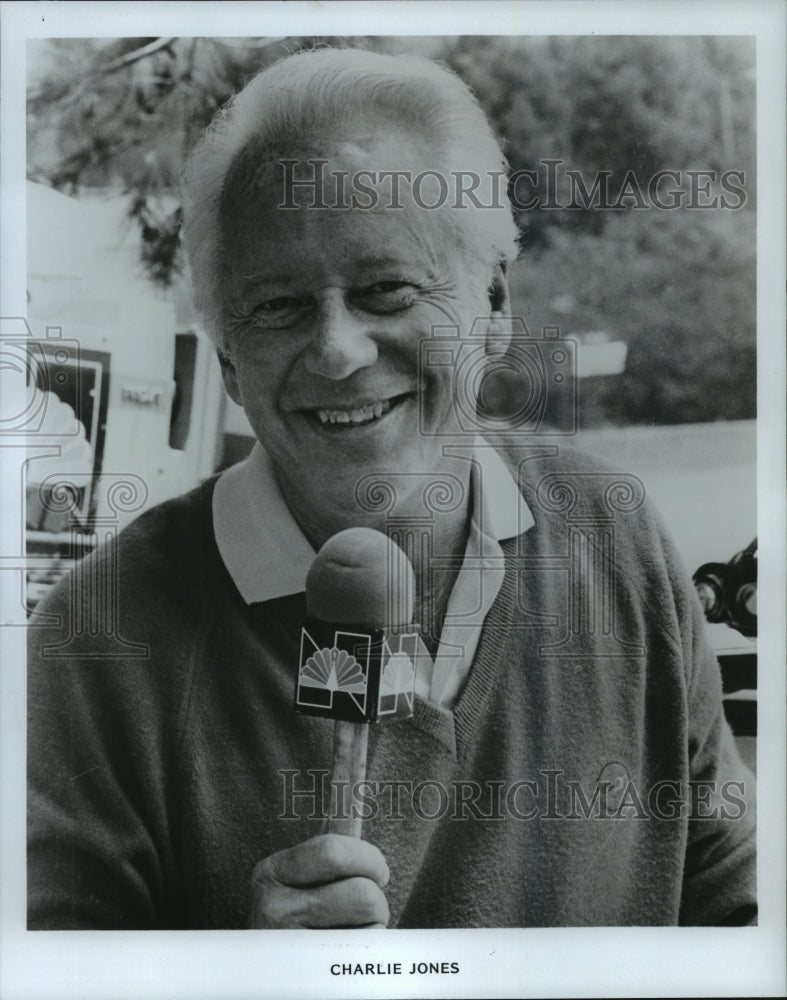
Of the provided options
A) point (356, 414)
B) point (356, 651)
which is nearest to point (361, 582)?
point (356, 651)

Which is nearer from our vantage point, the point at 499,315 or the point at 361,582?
the point at 361,582

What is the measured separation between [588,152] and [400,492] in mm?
744

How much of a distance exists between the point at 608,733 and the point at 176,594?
863mm

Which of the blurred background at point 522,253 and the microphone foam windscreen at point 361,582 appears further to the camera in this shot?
the blurred background at point 522,253

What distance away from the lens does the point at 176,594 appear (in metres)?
1.98

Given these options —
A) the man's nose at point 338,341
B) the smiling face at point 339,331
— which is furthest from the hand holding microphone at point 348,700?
the man's nose at point 338,341

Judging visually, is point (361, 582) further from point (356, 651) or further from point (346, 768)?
point (346, 768)

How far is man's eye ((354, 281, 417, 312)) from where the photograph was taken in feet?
6.31

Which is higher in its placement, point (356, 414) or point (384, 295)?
point (384, 295)

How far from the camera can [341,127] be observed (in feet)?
6.36

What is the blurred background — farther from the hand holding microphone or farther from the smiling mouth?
the hand holding microphone

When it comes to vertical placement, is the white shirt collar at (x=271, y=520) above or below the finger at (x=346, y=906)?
above

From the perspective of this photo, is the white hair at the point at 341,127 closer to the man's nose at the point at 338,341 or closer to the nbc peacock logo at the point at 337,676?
the man's nose at the point at 338,341

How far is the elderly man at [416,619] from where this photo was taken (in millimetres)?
1938
